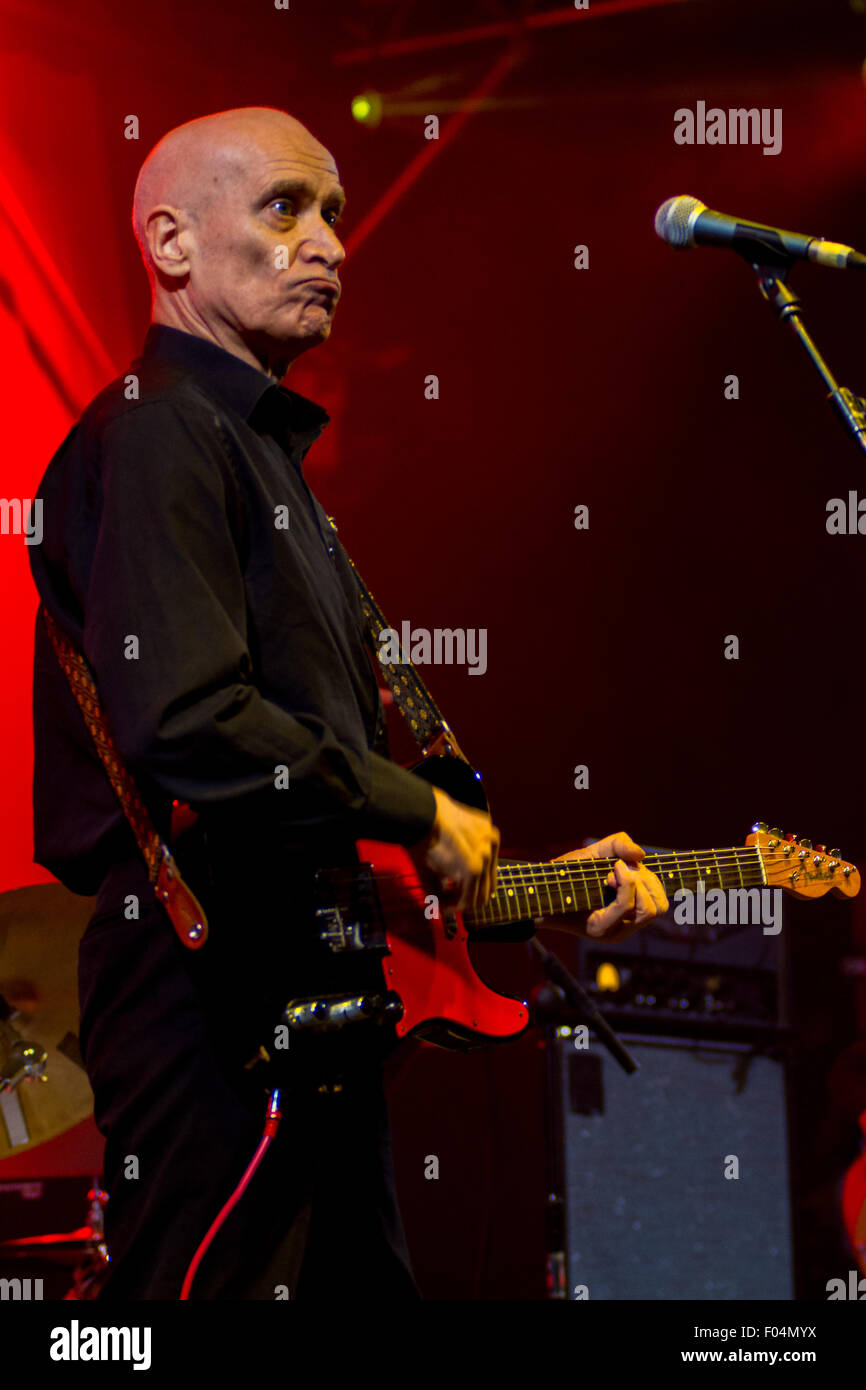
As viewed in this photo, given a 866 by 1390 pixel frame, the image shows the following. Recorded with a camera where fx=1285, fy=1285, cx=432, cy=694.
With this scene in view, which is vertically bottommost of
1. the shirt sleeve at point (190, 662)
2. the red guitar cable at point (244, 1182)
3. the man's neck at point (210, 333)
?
the red guitar cable at point (244, 1182)

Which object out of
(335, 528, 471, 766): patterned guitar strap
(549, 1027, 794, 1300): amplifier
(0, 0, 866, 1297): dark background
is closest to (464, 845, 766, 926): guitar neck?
(335, 528, 471, 766): patterned guitar strap

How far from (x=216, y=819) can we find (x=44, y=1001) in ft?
5.27

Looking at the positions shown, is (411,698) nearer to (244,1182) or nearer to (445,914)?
(445,914)

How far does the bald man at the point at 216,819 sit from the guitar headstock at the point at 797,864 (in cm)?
98

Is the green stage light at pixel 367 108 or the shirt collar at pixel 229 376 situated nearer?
the shirt collar at pixel 229 376

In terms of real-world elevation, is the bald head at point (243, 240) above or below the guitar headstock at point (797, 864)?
above

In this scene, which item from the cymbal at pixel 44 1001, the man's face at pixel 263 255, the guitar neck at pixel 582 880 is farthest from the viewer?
the cymbal at pixel 44 1001

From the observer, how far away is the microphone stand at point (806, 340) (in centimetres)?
206

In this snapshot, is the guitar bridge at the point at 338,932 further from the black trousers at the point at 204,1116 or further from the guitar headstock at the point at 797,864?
the guitar headstock at the point at 797,864

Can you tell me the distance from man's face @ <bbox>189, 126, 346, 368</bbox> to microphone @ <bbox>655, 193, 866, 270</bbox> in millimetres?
618

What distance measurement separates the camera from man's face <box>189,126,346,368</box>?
223 cm

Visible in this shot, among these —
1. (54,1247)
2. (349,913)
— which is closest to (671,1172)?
(54,1247)

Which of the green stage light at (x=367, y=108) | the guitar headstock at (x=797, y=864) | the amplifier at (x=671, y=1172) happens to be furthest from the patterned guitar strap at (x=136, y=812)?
the green stage light at (x=367, y=108)
